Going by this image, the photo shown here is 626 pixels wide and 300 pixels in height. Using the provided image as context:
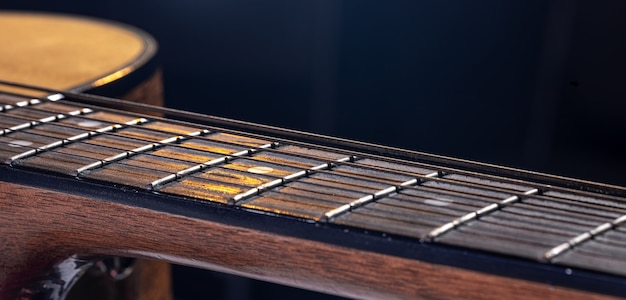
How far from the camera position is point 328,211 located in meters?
0.48

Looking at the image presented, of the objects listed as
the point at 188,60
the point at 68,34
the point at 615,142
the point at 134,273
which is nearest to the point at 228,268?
the point at 134,273

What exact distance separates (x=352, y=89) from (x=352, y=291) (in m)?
1.10

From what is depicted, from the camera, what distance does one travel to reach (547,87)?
1.43m

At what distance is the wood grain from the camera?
Result: 0.44 meters

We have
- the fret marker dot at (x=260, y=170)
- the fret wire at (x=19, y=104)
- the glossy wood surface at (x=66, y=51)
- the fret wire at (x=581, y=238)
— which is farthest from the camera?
the glossy wood surface at (x=66, y=51)

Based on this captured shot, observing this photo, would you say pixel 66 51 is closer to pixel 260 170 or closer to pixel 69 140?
pixel 69 140

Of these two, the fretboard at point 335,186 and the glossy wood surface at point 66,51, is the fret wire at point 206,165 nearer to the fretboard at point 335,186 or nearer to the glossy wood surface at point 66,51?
the fretboard at point 335,186

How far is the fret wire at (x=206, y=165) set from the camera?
52 centimetres

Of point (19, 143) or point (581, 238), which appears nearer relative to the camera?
point (581, 238)

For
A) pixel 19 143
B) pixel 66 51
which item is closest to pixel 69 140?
pixel 19 143

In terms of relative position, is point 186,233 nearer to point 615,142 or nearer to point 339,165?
point 339,165

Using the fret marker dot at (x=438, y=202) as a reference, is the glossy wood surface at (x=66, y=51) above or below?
above

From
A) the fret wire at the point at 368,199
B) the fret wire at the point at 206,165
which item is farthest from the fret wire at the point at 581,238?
the fret wire at the point at 206,165

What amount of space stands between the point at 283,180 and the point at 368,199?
2.4 inches
